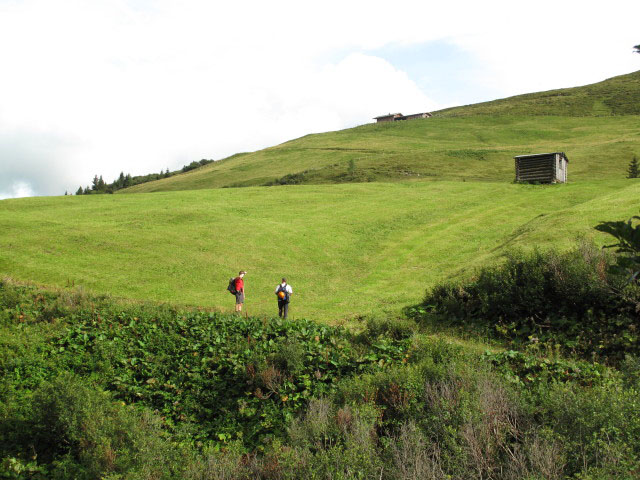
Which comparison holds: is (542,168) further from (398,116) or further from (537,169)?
(398,116)

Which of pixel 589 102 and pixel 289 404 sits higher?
pixel 589 102

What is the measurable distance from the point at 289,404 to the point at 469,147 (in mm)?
96414

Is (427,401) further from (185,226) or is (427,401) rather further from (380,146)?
(380,146)

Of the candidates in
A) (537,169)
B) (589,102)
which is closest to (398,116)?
(589,102)

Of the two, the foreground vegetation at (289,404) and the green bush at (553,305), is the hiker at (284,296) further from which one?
the green bush at (553,305)

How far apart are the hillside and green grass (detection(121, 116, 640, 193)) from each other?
0.17 metres

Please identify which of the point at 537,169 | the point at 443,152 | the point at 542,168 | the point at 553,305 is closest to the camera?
the point at 553,305

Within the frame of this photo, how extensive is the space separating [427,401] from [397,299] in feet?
38.5

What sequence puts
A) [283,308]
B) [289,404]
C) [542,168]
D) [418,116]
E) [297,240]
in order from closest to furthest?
[289,404] < [283,308] < [297,240] < [542,168] < [418,116]

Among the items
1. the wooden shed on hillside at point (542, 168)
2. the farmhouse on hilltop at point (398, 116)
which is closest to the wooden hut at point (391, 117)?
the farmhouse on hilltop at point (398, 116)

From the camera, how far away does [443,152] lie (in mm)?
89625

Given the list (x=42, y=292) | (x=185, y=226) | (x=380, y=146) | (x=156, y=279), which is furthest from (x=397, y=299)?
(x=380, y=146)

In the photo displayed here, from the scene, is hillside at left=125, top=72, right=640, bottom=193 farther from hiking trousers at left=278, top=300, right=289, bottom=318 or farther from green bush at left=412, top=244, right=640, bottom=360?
hiking trousers at left=278, top=300, right=289, bottom=318

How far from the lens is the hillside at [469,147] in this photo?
75312mm
